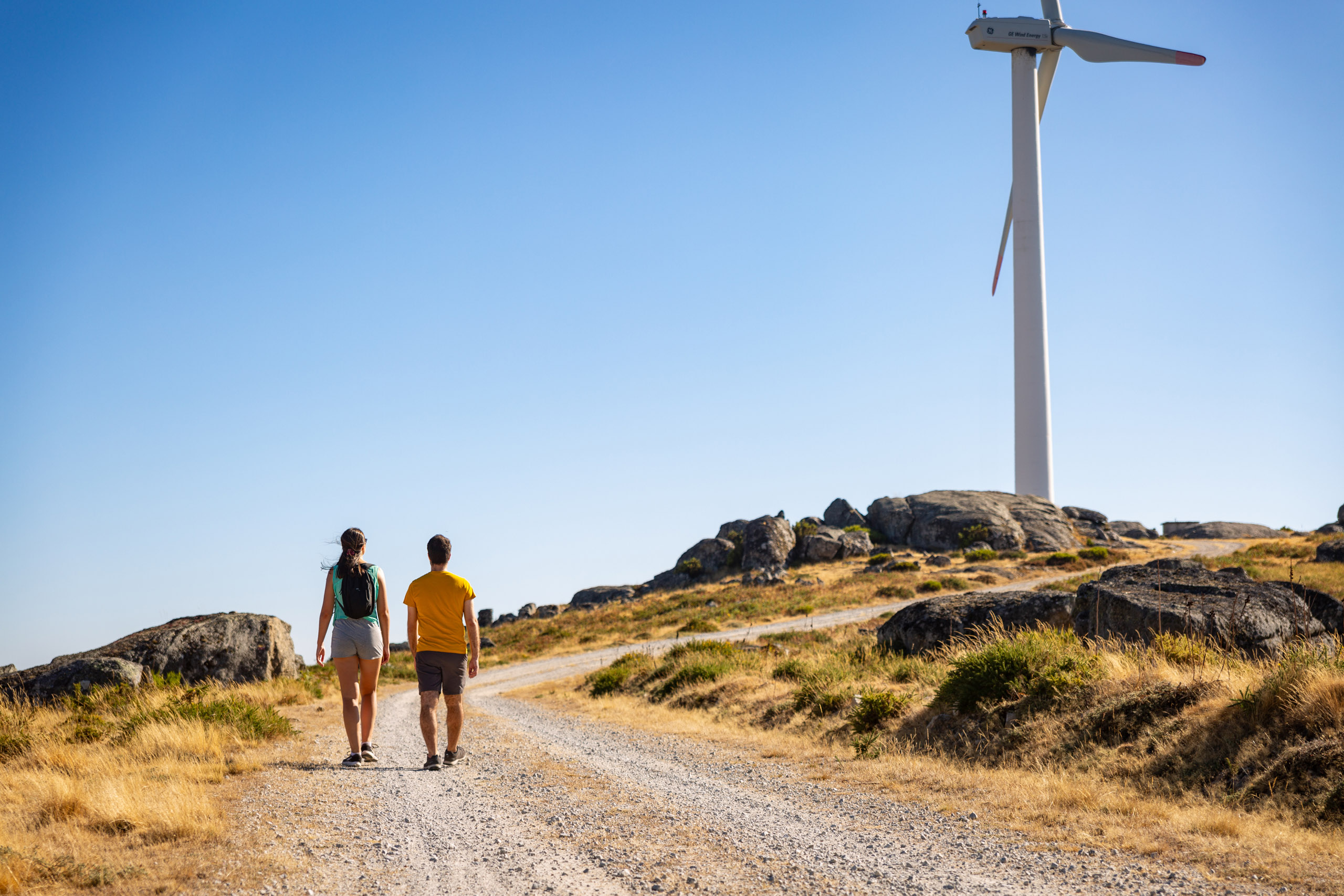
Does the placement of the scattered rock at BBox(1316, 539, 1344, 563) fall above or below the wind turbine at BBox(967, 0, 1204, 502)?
below

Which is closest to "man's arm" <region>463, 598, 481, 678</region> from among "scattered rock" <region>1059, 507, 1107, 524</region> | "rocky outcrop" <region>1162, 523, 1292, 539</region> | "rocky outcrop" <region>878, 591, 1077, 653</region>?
"rocky outcrop" <region>878, 591, 1077, 653</region>

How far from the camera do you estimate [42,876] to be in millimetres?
4949

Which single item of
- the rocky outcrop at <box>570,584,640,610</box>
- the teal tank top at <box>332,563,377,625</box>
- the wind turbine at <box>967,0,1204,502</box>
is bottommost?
the rocky outcrop at <box>570,584,640,610</box>

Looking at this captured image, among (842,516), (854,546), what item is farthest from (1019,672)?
(842,516)

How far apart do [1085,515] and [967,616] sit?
59.6 m

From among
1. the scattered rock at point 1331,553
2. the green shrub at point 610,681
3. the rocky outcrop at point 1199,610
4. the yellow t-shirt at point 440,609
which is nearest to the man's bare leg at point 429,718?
the yellow t-shirt at point 440,609

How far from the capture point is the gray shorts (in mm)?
8695

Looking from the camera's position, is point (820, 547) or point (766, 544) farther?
point (820, 547)

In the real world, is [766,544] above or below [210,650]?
above

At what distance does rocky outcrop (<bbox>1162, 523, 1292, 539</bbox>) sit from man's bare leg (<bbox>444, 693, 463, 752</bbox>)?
73528mm

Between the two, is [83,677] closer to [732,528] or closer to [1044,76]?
[732,528]

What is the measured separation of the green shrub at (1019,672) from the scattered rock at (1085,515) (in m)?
62.7

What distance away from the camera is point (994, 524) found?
59.8 metres

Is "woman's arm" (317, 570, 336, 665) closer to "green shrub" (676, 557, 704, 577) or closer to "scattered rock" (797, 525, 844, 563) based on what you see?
"scattered rock" (797, 525, 844, 563)
